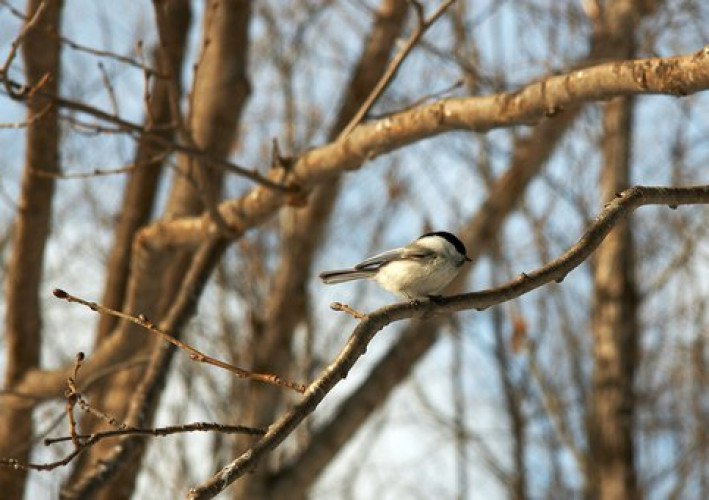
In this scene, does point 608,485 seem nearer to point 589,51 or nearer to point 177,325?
point 589,51

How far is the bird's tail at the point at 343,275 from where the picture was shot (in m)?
2.87

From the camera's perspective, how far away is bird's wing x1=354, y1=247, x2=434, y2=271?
2.82 meters

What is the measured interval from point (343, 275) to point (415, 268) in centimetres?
26

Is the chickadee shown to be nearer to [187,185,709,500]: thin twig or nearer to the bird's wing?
the bird's wing

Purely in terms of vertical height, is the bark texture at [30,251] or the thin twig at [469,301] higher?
the bark texture at [30,251]

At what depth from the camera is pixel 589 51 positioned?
608 centimetres

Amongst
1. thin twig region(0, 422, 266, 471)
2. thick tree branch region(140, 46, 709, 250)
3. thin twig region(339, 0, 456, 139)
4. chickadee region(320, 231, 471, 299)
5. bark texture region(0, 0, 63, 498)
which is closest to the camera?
thin twig region(0, 422, 266, 471)

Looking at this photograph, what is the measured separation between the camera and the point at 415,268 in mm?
2770

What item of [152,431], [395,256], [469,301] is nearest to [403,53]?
[395,256]

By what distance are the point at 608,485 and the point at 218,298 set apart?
3.59 m

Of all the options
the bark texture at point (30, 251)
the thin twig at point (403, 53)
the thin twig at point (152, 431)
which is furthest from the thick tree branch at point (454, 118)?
the thin twig at point (152, 431)

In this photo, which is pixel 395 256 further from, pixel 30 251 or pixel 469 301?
pixel 30 251

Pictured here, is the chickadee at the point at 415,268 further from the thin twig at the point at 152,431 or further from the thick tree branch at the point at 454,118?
the thin twig at the point at 152,431

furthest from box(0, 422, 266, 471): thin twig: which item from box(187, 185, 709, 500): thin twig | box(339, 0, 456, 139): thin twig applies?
box(339, 0, 456, 139): thin twig
